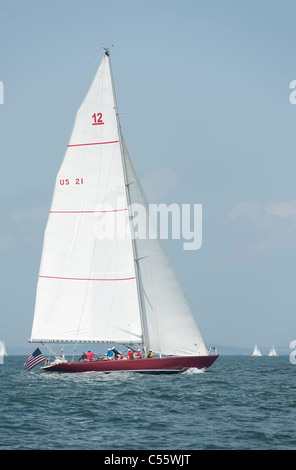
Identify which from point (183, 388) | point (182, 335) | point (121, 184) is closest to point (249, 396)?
point (183, 388)

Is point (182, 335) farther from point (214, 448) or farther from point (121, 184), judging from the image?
point (214, 448)

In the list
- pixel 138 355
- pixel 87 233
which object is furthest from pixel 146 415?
pixel 87 233

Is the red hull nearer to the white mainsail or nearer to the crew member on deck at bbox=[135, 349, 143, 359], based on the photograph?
the crew member on deck at bbox=[135, 349, 143, 359]

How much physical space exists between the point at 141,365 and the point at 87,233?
32.5ft

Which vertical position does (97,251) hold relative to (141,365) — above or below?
above

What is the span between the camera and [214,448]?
18.8 meters

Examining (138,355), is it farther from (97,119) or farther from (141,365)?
(97,119)

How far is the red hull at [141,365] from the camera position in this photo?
41.2m

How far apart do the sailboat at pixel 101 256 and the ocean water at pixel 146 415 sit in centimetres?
519

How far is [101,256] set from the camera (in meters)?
44.4

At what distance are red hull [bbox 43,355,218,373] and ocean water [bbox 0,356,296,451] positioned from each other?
1605 mm

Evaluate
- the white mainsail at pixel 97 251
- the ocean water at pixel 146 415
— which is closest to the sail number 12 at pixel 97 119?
the white mainsail at pixel 97 251

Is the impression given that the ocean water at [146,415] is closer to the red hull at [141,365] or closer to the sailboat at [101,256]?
the red hull at [141,365]


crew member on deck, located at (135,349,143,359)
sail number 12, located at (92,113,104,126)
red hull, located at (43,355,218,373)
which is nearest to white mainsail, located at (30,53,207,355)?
sail number 12, located at (92,113,104,126)
